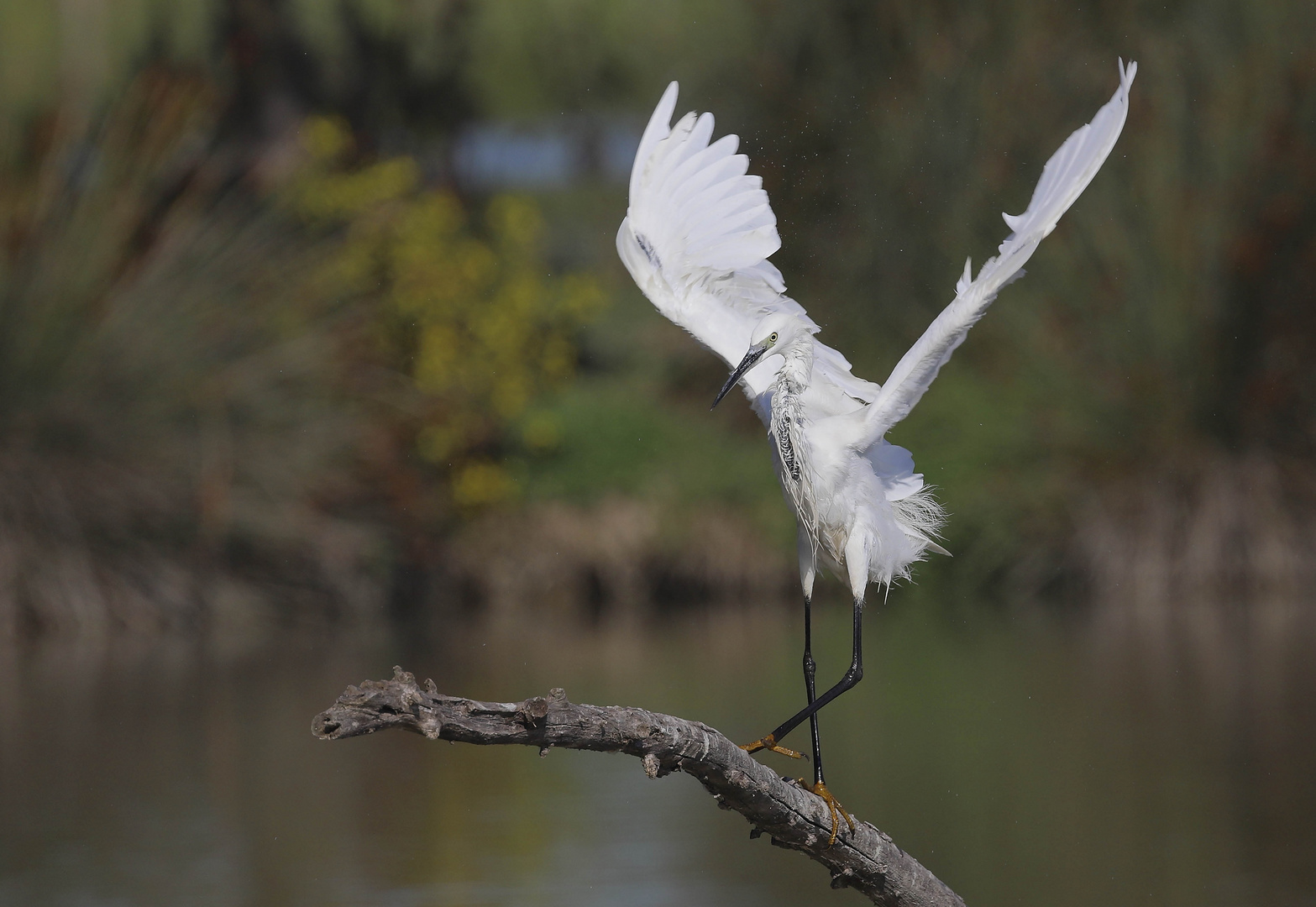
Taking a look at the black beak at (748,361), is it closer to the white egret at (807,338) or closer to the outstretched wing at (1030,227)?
the white egret at (807,338)

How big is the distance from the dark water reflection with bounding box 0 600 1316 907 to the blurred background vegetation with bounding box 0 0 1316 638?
99cm

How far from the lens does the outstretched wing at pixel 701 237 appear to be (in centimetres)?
470

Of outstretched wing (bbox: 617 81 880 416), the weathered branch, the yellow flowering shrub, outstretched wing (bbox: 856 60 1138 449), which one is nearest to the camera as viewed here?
the weathered branch

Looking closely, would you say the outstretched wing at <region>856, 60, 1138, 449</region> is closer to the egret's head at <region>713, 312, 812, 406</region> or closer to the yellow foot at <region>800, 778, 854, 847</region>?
the egret's head at <region>713, 312, 812, 406</region>

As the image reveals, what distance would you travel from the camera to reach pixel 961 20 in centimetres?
1514

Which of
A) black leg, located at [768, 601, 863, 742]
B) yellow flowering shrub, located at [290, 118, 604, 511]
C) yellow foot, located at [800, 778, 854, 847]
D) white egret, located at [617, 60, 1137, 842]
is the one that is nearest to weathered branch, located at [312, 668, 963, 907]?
yellow foot, located at [800, 778, 854, 847]

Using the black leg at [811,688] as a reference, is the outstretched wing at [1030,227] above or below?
above

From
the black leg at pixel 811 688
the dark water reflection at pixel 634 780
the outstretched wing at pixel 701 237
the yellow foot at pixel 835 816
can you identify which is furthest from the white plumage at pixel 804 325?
the dark water reflection at pixel 634 780

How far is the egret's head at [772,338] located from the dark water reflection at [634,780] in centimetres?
231

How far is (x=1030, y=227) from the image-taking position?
12.3ft

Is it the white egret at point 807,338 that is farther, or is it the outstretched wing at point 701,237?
the outstretched wing at point 701,237

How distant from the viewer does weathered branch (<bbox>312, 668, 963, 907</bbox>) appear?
8.91ft

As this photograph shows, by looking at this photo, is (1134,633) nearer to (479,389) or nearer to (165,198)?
(479,389)

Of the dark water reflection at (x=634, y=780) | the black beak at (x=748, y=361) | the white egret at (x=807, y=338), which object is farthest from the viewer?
the dark water reflection at (x=634, y=780)
